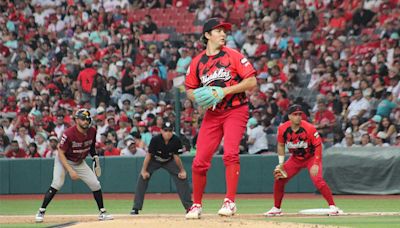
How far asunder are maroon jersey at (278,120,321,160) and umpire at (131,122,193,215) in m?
1.75

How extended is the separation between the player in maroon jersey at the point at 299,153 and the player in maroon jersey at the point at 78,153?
2.60 metres

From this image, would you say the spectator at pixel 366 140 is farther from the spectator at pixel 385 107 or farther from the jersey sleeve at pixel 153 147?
the jersey sleeve at pixel 153 147

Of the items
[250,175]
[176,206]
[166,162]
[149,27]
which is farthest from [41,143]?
[166,162]

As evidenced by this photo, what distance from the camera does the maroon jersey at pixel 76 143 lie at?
1416 centimetres

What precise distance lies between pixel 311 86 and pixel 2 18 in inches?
396

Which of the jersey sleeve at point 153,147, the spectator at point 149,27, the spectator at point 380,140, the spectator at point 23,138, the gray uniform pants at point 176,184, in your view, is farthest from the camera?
the spectator at point 149,27

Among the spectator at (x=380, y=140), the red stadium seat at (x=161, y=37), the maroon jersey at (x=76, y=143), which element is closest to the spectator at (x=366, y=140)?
the spectator at (x=380, y=140)

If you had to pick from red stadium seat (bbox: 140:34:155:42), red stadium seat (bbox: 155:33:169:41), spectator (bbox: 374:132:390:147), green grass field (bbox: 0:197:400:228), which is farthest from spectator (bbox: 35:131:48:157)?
spectator (bbox: 374:132:390:147)

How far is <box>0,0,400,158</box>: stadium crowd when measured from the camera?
21.2 metres

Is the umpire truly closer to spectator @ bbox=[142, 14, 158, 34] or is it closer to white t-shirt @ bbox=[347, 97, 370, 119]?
white t-shirt @ bbox=[347, 97, 370, 119]

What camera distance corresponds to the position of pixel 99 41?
27.0m

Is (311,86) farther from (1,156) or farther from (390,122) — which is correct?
(1,156)

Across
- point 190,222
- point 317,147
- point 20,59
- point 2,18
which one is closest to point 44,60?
point 20,59

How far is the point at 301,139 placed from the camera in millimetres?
14547
